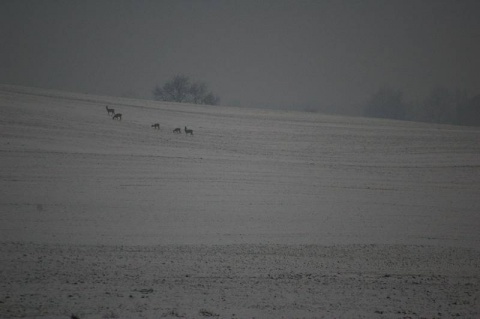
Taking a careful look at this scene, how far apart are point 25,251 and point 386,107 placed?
11761 centimetres

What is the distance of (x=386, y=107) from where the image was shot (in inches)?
4466

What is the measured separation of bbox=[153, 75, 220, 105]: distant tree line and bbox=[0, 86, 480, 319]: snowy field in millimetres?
46690

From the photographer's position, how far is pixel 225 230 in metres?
9.15


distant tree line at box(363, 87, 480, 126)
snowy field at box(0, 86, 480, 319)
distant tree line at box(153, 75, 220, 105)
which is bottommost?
snowy field at box(0, 86, 480, 319)

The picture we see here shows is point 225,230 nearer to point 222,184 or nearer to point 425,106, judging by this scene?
point 222,184

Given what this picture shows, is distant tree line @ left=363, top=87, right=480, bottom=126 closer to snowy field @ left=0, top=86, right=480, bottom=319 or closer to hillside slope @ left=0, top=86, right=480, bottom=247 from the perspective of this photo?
hillside slope @ left=0, top=86, right=480, bottom=247

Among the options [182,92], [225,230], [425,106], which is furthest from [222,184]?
[425,106]

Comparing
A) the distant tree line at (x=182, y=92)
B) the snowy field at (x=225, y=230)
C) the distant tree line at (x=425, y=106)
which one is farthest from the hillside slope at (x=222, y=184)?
the distant tree line at (x=425, y=106)

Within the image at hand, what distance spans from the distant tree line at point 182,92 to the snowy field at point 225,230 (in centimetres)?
4669

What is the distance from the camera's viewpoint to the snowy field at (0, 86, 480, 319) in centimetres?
559

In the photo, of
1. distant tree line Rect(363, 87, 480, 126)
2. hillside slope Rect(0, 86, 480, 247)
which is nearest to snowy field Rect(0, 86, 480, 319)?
hillside slope Rect(0, 86, 480, 247)

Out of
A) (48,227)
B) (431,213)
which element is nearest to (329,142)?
(431,213)

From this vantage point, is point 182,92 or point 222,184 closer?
point 222,184

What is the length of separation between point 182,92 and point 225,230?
60901 mm
